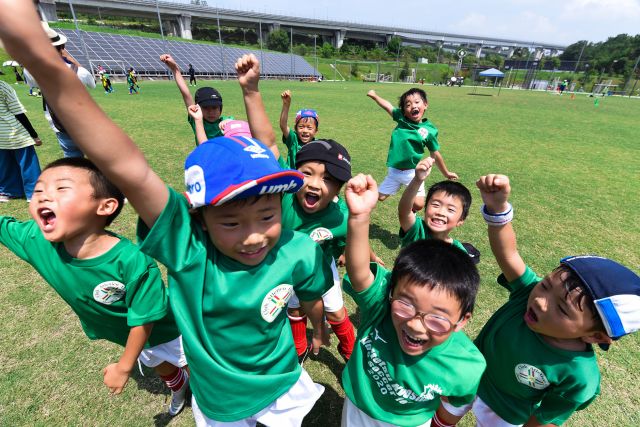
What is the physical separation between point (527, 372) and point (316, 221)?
1586 millimetres

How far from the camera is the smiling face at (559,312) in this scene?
4.68 ft

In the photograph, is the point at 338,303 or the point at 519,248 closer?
the point at 338,303

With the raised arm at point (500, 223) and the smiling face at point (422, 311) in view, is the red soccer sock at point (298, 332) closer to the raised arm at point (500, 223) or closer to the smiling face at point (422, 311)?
the smiling face at point (422, 311)

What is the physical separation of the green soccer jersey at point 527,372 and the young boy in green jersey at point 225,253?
1086 mm

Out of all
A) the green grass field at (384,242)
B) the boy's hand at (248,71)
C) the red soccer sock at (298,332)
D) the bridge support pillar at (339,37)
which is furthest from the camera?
the bridge support pillar at (339,37)

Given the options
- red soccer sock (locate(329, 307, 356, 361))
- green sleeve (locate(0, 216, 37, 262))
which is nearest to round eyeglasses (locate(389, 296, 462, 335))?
red soccer sock (locate(329, 307, 356, 361))

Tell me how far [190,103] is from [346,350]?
3.47m

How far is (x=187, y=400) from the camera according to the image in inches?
101

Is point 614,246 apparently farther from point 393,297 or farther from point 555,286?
point 393,297

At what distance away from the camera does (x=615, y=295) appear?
4.36 ft

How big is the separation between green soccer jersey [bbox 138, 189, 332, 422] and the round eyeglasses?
0.48 metres

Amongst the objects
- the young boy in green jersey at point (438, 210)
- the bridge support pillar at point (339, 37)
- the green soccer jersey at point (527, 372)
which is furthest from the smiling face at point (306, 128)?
the bridge support pillar at point (339, 37)

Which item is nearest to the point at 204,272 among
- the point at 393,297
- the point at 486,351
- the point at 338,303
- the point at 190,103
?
the point at 393,297

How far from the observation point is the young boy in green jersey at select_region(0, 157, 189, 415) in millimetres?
1615
